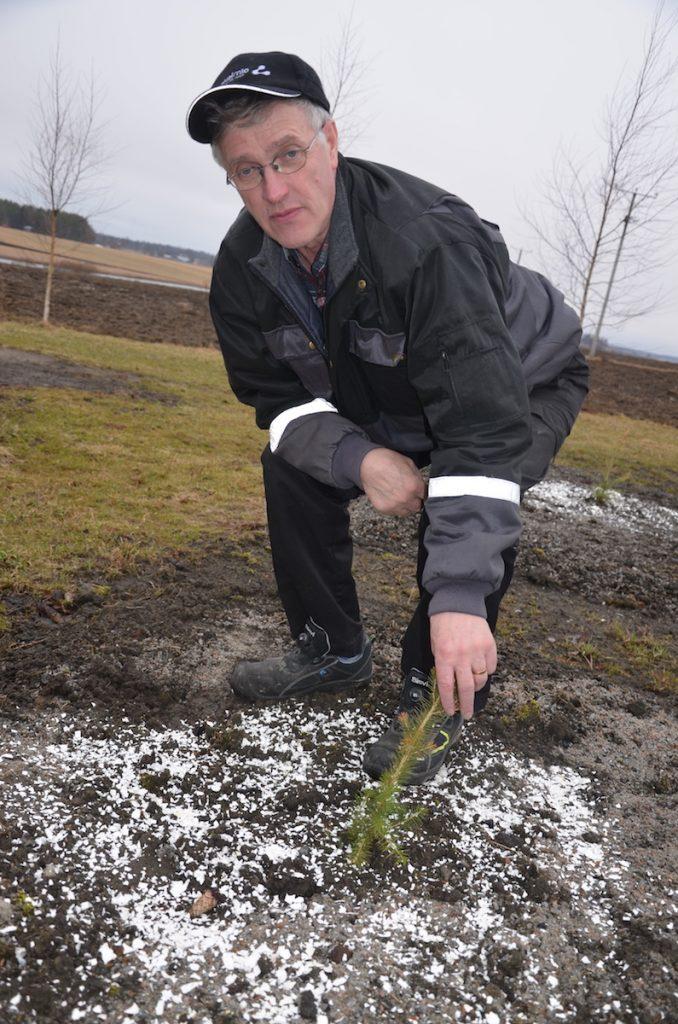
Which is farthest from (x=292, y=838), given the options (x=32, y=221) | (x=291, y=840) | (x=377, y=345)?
(x=32, y=221)

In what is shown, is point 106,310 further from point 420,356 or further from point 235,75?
point 420,356

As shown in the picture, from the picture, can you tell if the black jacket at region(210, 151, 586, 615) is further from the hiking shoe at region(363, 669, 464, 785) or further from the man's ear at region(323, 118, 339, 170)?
the hiking shoe at region(363, 669, 464, 785)

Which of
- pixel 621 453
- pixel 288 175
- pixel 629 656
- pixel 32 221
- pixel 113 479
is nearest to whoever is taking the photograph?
pixel 288 175

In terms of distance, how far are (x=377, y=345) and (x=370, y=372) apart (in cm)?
14

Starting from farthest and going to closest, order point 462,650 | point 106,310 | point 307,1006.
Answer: point 106,310 < point 462,650 < point 307,1006

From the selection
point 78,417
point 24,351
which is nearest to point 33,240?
point 24,351

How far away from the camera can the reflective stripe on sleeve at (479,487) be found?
1.80 meters

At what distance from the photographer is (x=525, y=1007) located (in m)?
1.66

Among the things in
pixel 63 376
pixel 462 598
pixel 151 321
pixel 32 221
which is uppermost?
pixel 32 221

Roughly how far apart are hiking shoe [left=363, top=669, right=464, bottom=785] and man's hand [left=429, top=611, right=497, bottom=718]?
0.44 m

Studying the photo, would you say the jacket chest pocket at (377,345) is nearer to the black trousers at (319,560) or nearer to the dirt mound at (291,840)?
the black trousers at (319,560)

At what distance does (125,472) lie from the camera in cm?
497

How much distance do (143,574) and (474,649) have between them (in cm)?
214

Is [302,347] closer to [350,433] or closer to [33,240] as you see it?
[350,433]
